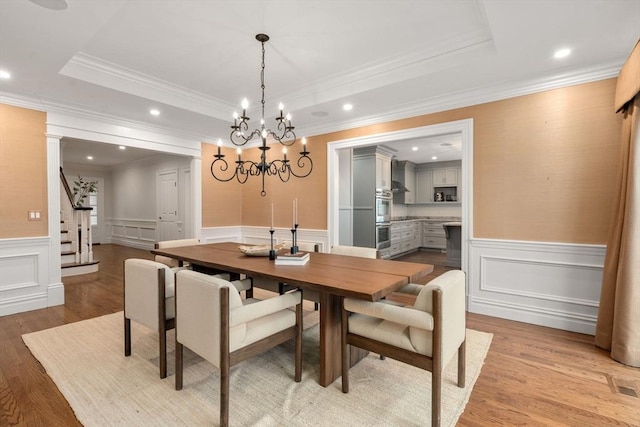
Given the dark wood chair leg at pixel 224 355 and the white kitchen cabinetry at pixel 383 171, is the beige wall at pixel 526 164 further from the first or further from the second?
the dark wood chair leg at pixel 224 355

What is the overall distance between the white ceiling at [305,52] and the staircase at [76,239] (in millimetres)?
2607

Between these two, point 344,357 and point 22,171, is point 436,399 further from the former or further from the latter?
point 22,171

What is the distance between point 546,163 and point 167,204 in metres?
7.55

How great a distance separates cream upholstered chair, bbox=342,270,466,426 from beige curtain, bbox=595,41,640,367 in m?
1.48

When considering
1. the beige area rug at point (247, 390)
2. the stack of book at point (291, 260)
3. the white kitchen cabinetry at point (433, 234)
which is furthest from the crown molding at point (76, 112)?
the white kitchen cabinetry at point (433, 234)

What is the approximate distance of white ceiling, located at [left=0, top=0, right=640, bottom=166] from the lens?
2246mm

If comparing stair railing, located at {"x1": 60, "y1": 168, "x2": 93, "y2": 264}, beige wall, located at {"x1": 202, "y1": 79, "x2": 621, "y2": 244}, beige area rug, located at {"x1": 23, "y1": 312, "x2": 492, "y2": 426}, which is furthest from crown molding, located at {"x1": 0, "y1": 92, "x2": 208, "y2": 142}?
beige wall, located at {"x1": 202, "y1": 79, "x2": 621, "y2": 244}

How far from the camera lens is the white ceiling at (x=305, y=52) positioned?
7.37ft

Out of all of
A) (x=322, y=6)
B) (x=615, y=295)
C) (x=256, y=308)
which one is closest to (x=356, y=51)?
(x=322, y=6)

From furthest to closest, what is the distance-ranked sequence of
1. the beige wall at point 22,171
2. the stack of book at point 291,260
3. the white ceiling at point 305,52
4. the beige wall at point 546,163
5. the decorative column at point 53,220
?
the decorative column at point 53,220 < the beige wall at point 22,171 < the beige wall at point 546,163 < the stack of book at point 291,260 < the white ceiling at point 305,52

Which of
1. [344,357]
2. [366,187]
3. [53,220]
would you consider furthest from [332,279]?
[366,187]

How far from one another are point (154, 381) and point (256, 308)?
1043 millimetres

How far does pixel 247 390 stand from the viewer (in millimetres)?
2031

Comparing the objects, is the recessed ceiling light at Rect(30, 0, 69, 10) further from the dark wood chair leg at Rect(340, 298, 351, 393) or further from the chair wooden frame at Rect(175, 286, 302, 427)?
the dark wood chair leg at Rect(340, 298, 351, 393)
